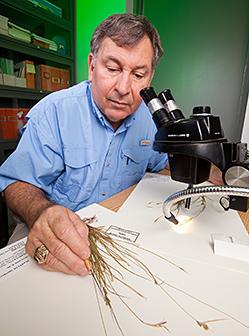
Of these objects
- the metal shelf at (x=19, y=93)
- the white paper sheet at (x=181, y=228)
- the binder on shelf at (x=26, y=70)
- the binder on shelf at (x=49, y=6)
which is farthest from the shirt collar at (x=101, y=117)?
the binder on shelf at (x=49, y=6)

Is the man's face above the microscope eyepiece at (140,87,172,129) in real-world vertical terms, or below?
above

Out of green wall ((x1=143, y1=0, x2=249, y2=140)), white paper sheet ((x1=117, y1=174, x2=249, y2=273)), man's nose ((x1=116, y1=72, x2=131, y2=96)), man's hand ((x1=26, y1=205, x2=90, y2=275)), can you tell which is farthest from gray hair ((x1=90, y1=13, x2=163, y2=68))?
green wall ((x1=143, y1=0, x2=249, y2=140))

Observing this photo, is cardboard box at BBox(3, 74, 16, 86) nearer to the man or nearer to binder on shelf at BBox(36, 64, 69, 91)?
binder on shelf at BBox(36, 64, 69, 91)

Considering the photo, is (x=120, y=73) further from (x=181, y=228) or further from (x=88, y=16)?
(x=88, y=16)

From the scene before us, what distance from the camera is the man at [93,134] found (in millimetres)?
799

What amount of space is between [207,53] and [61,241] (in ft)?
7.32

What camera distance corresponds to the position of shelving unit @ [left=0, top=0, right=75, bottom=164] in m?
1.56

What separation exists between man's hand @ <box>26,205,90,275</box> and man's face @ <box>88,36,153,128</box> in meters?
0.56

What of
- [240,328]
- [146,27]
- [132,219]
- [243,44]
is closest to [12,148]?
[146,27]

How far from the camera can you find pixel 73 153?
92cm

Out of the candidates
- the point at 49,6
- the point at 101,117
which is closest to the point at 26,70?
the point at 49,6

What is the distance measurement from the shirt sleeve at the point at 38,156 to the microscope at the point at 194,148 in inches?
19.2

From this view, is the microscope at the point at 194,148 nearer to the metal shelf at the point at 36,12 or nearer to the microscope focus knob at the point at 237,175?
the microscope focus knob at the point at 237,175

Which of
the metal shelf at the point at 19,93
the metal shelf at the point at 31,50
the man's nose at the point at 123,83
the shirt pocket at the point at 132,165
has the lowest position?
the shirt pocket at the point at 132,165
